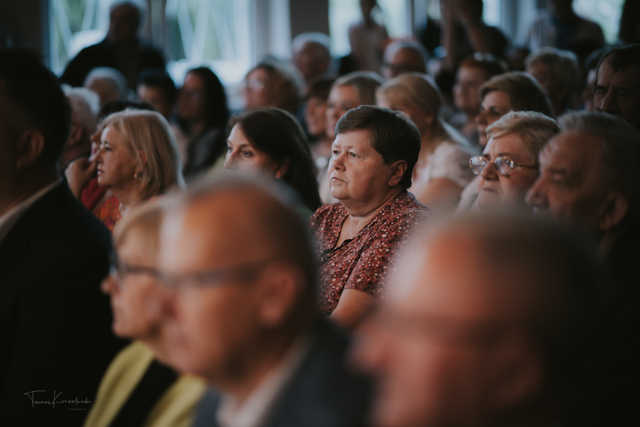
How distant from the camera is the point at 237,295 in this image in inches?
41.9

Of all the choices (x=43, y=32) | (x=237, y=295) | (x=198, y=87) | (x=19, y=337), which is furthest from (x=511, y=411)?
(x=43, y=32)

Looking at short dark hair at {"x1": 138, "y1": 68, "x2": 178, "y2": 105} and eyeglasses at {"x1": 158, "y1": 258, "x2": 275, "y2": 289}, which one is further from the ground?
eyeglasses at {"x1": 158, "y1": 258, "x2": 275, "y2": 289}

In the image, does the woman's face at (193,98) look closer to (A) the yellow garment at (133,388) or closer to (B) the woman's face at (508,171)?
(B) the woman's face at (508,171)

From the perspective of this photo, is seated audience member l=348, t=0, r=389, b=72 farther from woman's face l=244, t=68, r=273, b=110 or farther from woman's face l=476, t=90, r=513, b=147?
woman's face l=476, t=90, r=513, b=147

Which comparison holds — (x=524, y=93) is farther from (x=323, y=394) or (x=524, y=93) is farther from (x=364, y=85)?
(x=323, y=394)

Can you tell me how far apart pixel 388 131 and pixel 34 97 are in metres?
1.16

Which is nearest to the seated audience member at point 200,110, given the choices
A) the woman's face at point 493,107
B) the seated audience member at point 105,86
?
the seated audience member at point 105,86

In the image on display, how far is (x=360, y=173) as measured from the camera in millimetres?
2598

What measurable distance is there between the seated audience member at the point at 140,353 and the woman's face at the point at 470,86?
310cm

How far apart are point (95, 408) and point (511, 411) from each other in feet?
3.53

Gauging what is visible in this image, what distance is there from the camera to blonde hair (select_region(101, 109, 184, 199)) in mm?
2846

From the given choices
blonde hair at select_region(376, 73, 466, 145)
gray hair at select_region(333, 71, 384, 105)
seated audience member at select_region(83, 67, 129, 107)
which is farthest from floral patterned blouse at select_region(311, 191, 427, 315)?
seated audience member at select_region(83, 67, 129, 107)

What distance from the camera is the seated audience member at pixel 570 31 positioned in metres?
5.27

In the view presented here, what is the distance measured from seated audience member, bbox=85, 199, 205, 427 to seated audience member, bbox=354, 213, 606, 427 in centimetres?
58
